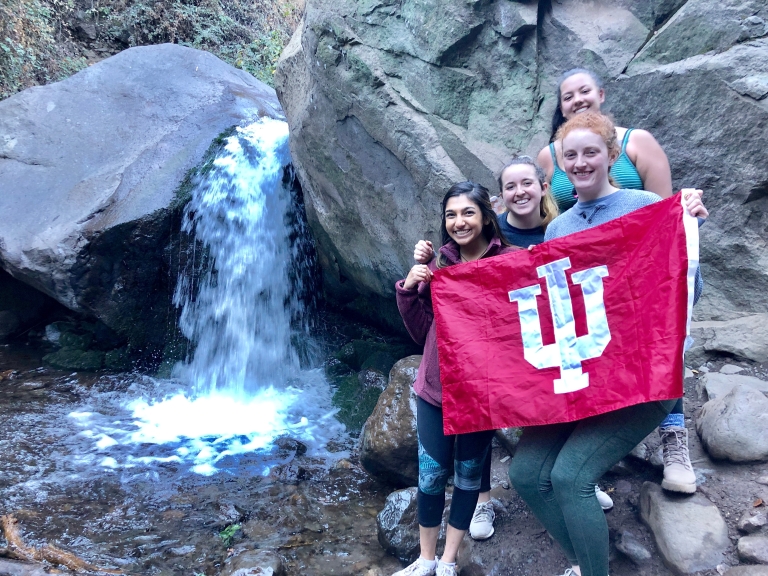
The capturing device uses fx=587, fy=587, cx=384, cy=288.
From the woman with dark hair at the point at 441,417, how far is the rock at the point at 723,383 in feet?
4.58

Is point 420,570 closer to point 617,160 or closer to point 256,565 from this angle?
point 256,565

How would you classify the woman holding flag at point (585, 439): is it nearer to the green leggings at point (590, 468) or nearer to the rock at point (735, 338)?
the green leggings at point (590, 468)

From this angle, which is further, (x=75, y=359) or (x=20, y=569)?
(x=75, y=359)

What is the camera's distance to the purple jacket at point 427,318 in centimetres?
254

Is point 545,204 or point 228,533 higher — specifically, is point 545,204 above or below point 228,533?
above

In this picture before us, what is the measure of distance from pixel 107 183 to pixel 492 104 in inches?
160

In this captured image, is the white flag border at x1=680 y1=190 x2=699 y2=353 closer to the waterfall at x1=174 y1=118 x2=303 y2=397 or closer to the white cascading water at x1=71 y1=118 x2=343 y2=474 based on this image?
the white cascading water at x1=71 y1=118 x2=343 y2=474

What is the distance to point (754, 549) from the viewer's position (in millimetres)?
2209

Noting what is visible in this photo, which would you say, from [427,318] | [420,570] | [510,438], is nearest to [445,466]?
[420,570]

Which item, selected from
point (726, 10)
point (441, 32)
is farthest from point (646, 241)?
point (441, 32)

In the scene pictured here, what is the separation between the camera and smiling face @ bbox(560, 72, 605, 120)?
2.74 meters

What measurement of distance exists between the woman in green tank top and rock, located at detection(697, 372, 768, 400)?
4.07 feet

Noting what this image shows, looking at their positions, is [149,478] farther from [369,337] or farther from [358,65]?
[358,65]

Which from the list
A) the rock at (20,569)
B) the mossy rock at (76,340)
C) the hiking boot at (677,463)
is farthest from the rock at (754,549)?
the mossy rock at (76,340)
